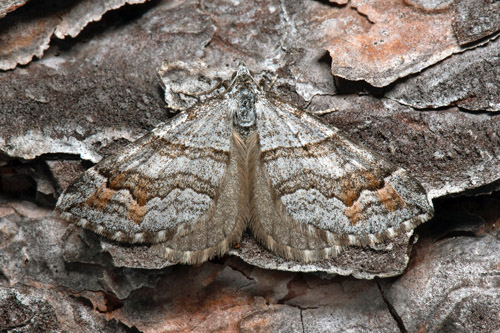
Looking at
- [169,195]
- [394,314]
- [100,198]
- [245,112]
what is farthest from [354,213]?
[100,198]

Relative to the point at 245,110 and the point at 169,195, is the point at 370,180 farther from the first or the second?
the point at 169,195

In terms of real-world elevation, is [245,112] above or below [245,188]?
above

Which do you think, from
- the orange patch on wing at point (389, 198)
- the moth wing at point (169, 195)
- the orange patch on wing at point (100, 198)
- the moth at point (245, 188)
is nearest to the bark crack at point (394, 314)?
the moth at point (245, 188)

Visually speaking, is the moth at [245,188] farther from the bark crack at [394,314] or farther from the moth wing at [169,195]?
the bark crack at [394,314]

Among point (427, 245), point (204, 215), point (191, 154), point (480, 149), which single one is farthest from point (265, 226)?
point (480, 149)

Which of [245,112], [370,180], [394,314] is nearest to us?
[394,314]
